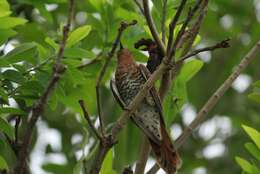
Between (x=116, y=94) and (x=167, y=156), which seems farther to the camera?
(x=116, y=94)

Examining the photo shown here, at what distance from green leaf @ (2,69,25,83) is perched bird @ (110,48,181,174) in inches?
29.7

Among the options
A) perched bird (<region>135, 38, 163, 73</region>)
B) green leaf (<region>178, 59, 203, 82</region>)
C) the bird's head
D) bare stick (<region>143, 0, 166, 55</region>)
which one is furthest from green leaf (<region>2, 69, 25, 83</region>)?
green leaf (<region>178, 59, 203, 82</region>)

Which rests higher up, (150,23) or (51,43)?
(150,23)

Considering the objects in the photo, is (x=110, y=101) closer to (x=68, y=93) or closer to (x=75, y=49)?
(x=68, y=93)

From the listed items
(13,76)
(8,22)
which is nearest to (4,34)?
(8,22)

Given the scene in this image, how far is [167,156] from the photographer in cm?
347

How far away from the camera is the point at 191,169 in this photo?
5.31 metres

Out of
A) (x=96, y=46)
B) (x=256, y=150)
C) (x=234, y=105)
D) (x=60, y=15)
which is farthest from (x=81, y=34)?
(x=234, y=105)

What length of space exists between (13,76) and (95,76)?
119 centimetres

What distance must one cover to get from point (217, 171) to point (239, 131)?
1.69 feet

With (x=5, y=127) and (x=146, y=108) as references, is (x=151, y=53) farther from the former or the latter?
(x=5, y=127)

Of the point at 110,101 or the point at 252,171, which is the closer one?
the point at 252,171

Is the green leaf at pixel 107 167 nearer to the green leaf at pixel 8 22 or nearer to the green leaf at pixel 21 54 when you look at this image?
the green leaf at pixel 21 54

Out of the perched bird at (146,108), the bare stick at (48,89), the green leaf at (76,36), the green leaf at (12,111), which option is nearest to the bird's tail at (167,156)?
the perched bird at (146,108)
